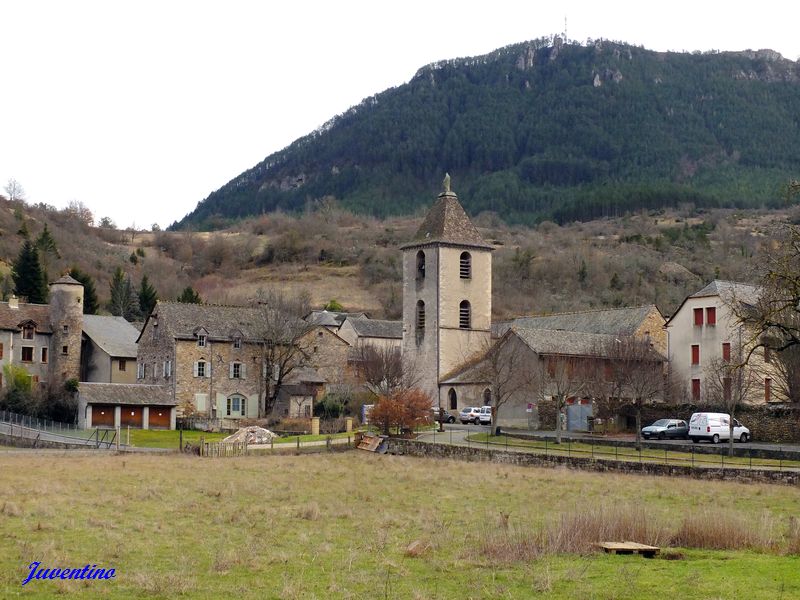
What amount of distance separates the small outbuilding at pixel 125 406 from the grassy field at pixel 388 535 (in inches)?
1091

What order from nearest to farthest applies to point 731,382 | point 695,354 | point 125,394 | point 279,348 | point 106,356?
point 731,382 < point 695,354 < point 125,394 < point 279,348 < point 106,356

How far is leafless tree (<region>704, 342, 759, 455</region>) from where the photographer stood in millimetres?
45562

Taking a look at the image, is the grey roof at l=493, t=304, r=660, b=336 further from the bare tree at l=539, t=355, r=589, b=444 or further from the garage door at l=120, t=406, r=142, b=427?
the garage door at l=120, t=406, r=142, b=427

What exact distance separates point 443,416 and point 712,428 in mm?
22198

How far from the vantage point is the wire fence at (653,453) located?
3997 centimetres

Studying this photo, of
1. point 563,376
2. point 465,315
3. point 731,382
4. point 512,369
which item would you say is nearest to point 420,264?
point 465,315

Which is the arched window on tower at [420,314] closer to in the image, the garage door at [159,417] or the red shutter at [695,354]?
the garage door at [159,417]

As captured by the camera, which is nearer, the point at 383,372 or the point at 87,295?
the point at 383,372

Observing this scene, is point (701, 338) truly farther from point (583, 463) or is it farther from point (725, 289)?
point (583, 463)

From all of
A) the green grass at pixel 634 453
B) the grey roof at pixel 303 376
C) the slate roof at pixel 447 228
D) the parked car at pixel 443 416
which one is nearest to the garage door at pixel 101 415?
the grey roof at pixel 303 376

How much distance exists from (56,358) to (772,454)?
4885 cm

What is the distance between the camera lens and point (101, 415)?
6494 cm

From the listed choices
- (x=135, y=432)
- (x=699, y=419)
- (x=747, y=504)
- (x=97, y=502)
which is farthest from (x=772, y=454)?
(x=135, y=432)

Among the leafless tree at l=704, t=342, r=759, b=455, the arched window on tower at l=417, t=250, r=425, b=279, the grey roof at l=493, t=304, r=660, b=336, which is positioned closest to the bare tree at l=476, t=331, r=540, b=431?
the grey roof at l=493, t=304, r=660, b=336
